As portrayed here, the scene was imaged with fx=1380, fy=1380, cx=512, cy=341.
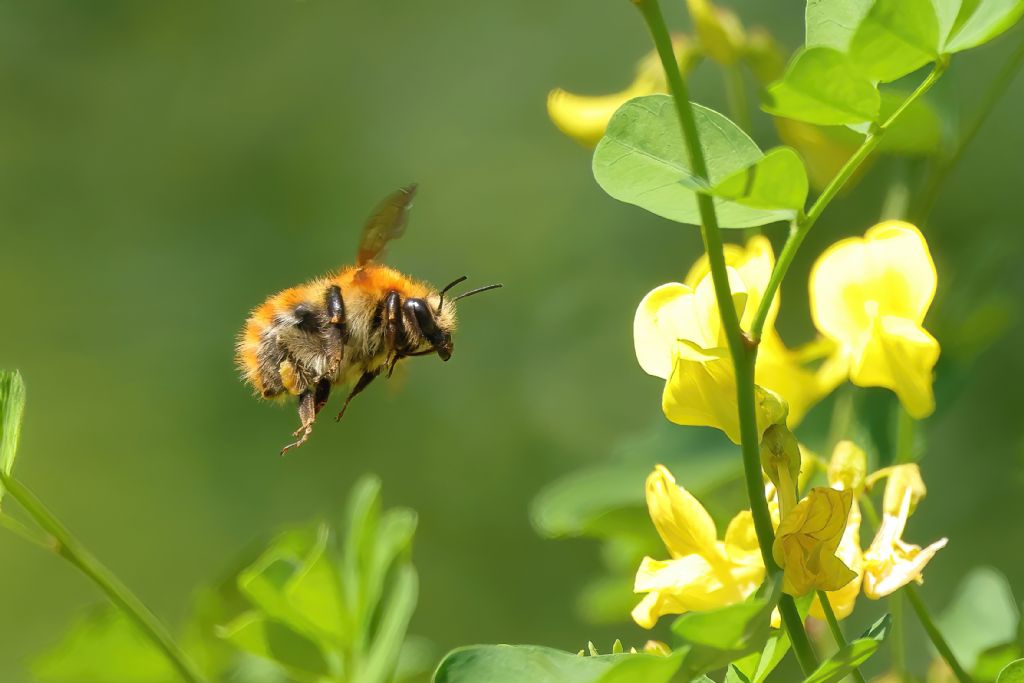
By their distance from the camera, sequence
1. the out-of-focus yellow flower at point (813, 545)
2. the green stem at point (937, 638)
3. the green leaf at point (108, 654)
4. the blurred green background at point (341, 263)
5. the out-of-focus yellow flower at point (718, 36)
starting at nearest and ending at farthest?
the out-of-focus yellow flower at point (813, 545)
the green stem at point (937, 638)
the green leaf at point (108, 654)
the out-of-focus yellow flower at point (718, 36)
the blurred green background at point (341, 263)

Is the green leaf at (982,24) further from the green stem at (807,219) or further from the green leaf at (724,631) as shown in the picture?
the green leaf at (724,631)

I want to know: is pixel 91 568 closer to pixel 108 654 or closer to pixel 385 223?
pixel 108 654

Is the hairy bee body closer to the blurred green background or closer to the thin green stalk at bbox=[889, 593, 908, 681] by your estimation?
the thin green stalk at bbox=[889, 593, 908, 681]

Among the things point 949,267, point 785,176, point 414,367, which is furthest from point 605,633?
point 785,176

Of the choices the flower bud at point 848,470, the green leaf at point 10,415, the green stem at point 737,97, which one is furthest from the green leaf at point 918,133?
the green leaf at point 10,415

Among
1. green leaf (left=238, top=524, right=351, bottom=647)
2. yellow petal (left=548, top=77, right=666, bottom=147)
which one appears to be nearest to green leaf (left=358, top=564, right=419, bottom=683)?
green leaf (left=238, top=524, right=351, bottom=647)

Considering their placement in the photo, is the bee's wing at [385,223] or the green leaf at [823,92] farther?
the bee's wing at [385,223]

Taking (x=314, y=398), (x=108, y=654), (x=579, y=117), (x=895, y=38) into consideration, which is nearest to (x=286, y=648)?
(x=108, y=654)

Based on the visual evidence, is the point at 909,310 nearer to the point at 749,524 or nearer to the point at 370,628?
the point at 749,524
